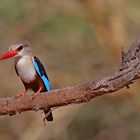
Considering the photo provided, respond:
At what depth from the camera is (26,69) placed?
470 cm

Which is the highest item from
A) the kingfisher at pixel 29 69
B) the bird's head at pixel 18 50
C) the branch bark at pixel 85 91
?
the bird's head at pixel 18 50

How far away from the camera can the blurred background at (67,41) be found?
31.0 feet

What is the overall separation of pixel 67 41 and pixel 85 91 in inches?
268

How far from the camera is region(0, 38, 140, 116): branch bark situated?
Result: 11.8ft

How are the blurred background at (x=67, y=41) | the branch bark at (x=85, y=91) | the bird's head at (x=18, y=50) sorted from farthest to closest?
the blurred background at (x=67, y=41) < the bird's head at (x=18, y=50) < the branch bark at (x=85, y=91)

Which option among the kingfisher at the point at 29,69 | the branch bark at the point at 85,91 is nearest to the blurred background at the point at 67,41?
the kingfisher at the point at 29,69

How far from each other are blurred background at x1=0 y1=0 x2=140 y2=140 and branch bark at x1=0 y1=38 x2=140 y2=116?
17.1 feet

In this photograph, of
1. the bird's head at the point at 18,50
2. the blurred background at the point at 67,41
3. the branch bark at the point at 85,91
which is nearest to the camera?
the branch bark at the point at 85,91

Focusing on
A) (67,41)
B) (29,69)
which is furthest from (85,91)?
(67,41)

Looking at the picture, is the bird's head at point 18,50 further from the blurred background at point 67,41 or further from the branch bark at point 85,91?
the blurred background at point 67,41

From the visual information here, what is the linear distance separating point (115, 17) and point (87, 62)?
0.99 metres

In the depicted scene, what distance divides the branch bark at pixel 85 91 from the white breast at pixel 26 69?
1.66ft

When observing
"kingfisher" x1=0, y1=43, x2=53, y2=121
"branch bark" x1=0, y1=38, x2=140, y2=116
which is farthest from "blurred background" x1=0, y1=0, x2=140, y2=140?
"branch bark" x1=0, y1=38, x2=140, y2=116

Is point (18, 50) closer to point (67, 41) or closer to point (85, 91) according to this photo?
Answer: point (85, 91)
